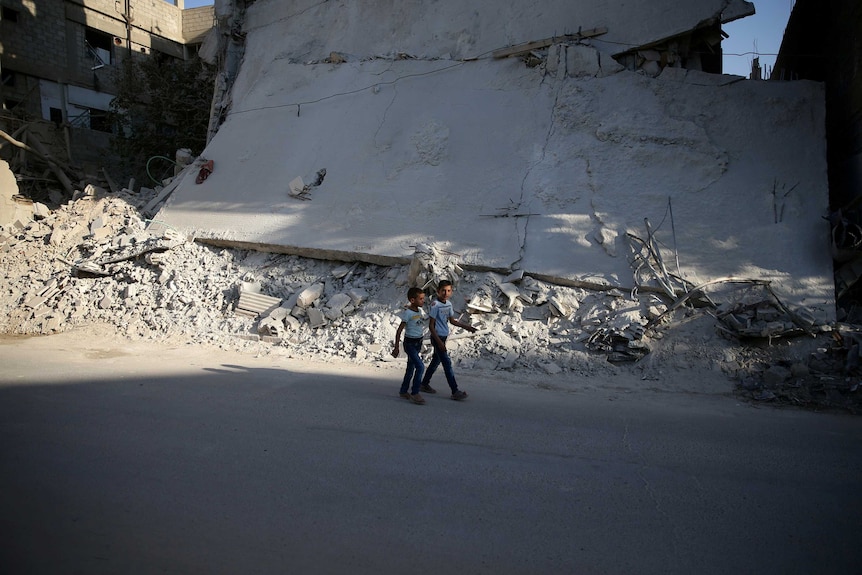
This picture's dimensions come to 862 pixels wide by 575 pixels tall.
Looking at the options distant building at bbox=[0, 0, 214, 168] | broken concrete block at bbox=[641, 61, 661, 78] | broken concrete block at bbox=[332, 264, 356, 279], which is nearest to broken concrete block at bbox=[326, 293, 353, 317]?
broken concrete block at bbox=[332, 264, 356, 279]

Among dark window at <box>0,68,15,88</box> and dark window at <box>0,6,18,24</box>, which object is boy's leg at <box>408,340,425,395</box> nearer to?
dark window at <box>0,68,15,88</box>

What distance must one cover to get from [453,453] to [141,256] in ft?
27.0

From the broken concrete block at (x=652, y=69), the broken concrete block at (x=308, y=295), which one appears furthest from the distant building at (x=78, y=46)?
the broken concrete block at (x=652, y=69)

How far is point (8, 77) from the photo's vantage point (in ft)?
63.3

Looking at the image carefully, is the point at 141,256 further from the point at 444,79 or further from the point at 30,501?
the point at 30,501

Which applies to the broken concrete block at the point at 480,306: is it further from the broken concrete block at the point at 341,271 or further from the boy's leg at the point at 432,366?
the broken concrete block at the point at 341,271

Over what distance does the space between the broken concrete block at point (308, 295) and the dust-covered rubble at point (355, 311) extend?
0.9 inches

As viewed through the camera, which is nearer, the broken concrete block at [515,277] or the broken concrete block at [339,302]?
the broken concrete block at [515,277]

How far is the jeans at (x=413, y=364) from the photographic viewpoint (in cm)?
495

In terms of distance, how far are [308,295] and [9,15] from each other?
2074 cm

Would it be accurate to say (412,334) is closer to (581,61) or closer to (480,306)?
(480,306)

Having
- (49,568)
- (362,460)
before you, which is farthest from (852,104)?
(49,568)

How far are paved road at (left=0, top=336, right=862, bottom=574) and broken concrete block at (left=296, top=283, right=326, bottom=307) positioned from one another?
290 centimetres

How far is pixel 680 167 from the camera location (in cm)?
790
